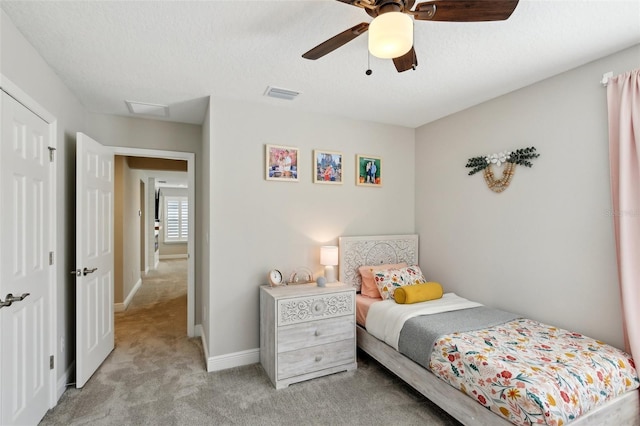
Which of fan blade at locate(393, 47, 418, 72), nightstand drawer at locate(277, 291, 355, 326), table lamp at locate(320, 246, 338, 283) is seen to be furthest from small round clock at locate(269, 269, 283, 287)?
fan blade at locate(393, 47, 418, 72)

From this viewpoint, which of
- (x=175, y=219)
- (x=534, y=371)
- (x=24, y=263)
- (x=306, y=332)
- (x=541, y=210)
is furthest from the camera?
(x=175, y=219)

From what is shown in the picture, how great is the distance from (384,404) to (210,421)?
126cm

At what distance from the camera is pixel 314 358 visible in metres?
2.77

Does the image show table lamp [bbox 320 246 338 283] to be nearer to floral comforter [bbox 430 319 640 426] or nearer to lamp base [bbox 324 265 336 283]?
lamp base [bbox 324 265 336 283]

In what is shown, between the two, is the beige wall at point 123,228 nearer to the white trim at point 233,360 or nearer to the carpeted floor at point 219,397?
the carpeted floor at point 219,397

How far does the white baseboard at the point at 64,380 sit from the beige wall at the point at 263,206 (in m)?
1.11

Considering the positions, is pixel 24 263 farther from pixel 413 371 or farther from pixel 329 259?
pixel 413 371

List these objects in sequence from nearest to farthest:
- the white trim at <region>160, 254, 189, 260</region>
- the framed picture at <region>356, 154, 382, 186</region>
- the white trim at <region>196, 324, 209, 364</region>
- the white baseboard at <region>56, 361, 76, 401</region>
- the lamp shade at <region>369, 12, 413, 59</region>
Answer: the lamp shade at <region>369, 12, 413, 59</region> → the white baseboard at <region>56, 361, 76, 401</region> → the white trim at <region>196, 324, 209, 364</region> → the framed picture at <region>356, 154, 382, 186</region> → the white trim at <region>160, 254, 189, 260</region>

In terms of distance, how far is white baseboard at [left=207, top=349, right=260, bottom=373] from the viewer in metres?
2.92

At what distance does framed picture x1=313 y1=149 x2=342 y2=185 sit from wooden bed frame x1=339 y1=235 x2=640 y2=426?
0.67 metres

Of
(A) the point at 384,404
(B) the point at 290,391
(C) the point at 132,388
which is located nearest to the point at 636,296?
(A) the point at 384,404

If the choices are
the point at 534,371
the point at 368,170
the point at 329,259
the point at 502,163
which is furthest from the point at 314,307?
the point at 502,163

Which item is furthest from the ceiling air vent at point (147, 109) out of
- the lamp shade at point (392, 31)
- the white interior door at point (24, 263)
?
the lamp shade at point (392, 31)

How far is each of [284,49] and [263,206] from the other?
150cm
